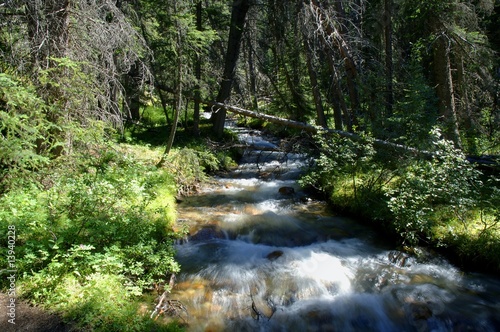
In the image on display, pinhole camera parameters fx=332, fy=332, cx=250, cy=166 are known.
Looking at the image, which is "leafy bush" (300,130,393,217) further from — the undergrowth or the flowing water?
the flowing water

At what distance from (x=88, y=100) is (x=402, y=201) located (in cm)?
691

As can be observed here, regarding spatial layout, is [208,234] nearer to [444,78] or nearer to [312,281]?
[312,281]

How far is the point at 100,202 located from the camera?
5.60 meters

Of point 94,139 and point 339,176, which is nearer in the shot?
point 94,139

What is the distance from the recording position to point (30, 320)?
12.3ft

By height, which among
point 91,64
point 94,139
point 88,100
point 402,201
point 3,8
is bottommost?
point 402,201

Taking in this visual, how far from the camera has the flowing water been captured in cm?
510

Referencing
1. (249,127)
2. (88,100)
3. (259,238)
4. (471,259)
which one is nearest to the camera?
(471,259)

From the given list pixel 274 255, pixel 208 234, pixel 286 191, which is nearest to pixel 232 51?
pixel 286 191

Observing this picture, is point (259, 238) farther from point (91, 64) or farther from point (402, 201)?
point (91, 64)

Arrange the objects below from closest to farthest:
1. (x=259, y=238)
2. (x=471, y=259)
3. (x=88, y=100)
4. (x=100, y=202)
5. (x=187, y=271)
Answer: (x=100, y=202) → (x=187, y=271) → (x=471, y=259) → (x=88, y=100) → (x=259, y=238)

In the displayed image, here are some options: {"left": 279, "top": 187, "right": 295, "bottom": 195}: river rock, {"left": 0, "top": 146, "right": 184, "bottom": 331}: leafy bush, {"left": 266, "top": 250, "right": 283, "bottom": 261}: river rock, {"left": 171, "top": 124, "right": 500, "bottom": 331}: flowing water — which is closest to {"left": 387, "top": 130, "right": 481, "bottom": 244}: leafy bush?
{"left": 171, "top": 124, "right": 500, "bottom": 331}: flowing water

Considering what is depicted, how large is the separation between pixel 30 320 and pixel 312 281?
4.24 metres

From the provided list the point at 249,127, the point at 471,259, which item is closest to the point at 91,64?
the point at 471,259
